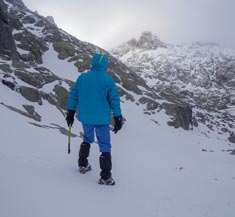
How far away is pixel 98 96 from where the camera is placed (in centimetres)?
677

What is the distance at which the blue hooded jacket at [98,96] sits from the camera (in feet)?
22.2

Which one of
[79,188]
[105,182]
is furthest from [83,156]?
[79,188]

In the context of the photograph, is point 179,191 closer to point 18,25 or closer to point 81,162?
point 81,162

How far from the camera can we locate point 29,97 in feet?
77.3

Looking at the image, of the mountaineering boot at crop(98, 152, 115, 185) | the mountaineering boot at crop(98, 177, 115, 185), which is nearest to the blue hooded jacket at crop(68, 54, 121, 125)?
the mountaineering boot at crop(98, 152, 115, 185)

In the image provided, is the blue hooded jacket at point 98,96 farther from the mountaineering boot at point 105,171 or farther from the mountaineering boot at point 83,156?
the mountaineering boot at point 105,171

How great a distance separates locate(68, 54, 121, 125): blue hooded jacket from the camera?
6.76 meters

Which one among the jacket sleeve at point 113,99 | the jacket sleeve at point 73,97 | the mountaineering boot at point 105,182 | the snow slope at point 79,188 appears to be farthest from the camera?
the jacket sleeve at point 73,97

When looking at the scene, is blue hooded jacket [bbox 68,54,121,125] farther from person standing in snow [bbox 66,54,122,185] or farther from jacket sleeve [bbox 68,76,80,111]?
jacket sleeve [bbox 68,76,80,111]

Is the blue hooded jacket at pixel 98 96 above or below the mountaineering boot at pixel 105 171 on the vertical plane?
above

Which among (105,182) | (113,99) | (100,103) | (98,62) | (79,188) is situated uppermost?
(98,62)

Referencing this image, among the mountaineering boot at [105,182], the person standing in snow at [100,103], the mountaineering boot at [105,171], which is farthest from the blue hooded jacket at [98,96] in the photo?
the mountaineering boot at [105,182]

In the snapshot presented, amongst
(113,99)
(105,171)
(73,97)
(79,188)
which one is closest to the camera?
(79,188)

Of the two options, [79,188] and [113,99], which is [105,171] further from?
[113,99]
